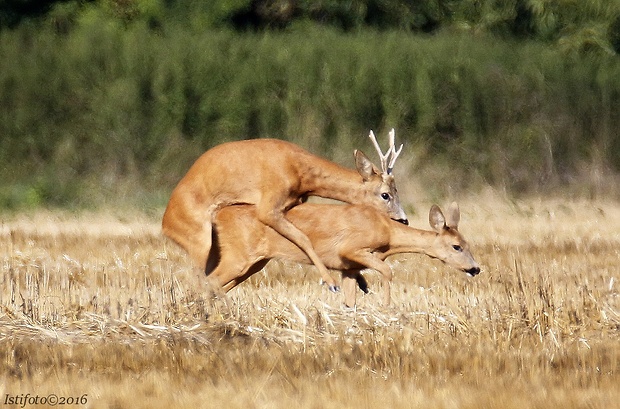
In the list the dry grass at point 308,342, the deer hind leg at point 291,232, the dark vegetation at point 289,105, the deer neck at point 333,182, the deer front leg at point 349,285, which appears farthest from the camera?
the dark vegetation at point 289,105

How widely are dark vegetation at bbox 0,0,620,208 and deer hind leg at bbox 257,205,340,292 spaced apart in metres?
7.87

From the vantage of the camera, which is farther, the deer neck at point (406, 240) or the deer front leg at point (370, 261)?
the deer neck at point (406, 240)

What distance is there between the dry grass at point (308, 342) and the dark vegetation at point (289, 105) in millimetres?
7897

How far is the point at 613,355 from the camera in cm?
807

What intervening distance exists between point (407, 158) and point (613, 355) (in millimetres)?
12186

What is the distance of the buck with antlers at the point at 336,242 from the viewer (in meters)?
11.4

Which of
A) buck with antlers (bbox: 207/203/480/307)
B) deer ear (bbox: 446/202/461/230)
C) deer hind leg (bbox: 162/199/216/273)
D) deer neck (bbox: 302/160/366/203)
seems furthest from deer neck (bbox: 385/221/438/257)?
deer hind leg (bbox: 162/199/216/273)

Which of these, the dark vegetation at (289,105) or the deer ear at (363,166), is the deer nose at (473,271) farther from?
the dark vegetation at (289,105)

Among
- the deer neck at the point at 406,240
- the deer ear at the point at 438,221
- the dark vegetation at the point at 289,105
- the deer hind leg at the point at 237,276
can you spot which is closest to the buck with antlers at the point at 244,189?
the deer hind leg at the point at 237,276

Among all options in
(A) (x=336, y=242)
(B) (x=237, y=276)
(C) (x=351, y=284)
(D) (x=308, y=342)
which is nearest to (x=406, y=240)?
(A) (x=336, y=242)

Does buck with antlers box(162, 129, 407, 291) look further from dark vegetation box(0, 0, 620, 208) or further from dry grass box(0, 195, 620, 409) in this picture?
dark vegetation box(0, 0, 620, 208)

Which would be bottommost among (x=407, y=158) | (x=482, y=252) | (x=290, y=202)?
(x=407, y=158)

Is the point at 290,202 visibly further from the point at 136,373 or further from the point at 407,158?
the point at 407,158

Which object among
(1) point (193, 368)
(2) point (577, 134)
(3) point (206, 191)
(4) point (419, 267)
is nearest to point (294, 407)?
(1) point (193, 368)
